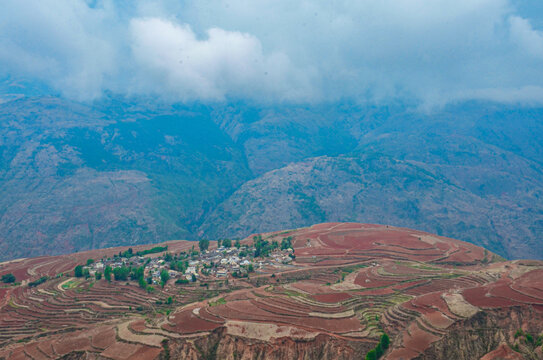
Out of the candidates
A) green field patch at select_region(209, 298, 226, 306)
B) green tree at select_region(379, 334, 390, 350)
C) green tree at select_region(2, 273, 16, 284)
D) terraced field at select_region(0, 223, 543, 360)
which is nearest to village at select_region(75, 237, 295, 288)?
terraced field at select_region(0, 223, 543, 360)

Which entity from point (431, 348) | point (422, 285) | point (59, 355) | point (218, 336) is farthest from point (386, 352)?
point (59, 355)

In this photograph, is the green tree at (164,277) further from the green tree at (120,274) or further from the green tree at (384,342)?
the green tree at (384,342)

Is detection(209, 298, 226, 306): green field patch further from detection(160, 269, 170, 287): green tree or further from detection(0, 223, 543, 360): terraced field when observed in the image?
detection(160, 269, 170, 287): green tree

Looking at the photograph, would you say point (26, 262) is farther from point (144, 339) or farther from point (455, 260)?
point (455, 260)

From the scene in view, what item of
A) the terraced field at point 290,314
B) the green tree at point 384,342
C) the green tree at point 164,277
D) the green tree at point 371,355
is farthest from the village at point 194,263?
the green tree at point 371,355

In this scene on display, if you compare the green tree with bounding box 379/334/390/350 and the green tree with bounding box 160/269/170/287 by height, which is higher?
the green tree with bounding box 160/269/170/287

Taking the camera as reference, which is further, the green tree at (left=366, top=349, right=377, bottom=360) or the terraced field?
the terraced field

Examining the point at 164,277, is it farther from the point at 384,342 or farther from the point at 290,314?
the point at 384,342
